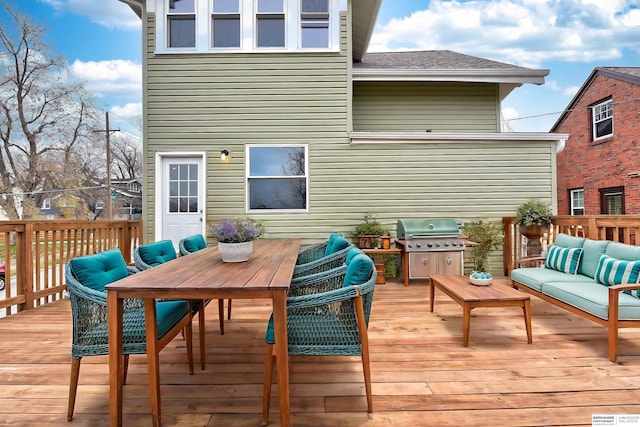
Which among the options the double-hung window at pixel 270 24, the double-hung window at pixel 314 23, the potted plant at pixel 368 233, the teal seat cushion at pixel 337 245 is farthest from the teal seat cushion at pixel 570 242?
the double-hung window at pixel 270 24

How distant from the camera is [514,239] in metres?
5.39

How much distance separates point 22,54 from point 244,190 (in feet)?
50.7

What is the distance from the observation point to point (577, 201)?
9812mm

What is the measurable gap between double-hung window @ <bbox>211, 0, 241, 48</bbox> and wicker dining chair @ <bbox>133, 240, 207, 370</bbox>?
4.07 m

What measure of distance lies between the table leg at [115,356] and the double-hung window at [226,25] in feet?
16.7

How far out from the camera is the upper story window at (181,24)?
5.46m

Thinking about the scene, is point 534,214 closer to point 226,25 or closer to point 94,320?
point 94,320

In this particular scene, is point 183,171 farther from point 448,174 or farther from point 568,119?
point 568,119

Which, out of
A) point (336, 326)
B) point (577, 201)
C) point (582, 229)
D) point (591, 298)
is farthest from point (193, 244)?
point (577, 201)

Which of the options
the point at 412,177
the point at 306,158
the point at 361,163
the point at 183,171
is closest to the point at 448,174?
the point at 412,177

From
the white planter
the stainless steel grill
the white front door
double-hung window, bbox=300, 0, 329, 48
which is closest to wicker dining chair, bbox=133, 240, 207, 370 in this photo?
the white planter

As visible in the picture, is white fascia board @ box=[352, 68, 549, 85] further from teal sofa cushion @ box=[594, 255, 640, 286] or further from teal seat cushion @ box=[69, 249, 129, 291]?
teal seat cushion @ box=[69, 249, 129, 291]

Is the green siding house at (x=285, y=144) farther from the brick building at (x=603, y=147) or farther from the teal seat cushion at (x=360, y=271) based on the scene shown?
the brick building at (x=603, y=147)

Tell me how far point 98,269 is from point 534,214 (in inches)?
214
